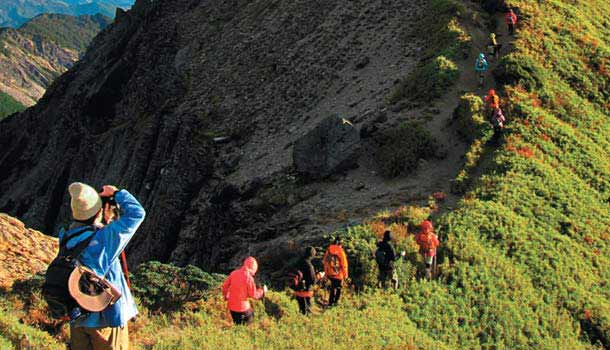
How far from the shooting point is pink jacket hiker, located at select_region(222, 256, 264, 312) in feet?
43.8

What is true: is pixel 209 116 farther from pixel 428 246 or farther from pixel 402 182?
pixel 428 246

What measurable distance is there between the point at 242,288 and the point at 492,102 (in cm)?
2148

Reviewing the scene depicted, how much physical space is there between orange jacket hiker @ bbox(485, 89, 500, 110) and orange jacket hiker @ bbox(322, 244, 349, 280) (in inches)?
665

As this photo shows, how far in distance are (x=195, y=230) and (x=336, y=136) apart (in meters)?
10.5

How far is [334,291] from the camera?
54.1ft

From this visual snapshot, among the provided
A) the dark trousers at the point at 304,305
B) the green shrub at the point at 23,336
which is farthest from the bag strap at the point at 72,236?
the dark trousers at the point at 304,305

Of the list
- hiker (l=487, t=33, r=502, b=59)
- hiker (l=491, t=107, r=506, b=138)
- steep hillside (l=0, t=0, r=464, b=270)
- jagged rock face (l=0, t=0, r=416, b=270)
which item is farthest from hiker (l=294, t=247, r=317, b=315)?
hiker (l=487, t=33, r=502, b=59)

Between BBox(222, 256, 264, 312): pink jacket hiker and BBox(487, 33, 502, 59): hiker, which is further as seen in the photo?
BBox(487, 33, 502, 59): hiker

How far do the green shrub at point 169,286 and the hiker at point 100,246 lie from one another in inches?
283

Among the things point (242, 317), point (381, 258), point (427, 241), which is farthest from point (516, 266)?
point (242, 317)

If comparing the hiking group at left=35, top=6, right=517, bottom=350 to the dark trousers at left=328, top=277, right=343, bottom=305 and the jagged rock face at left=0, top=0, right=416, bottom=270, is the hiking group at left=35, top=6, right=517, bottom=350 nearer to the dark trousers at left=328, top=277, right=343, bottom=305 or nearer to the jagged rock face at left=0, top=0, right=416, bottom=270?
the dark trousers at left=328, top=277, right=343, bottom=305

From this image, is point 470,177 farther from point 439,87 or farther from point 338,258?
point 338,258

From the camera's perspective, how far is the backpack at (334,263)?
53.3 ft

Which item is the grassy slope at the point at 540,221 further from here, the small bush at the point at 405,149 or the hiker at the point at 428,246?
the small bush at the point at 405,149
